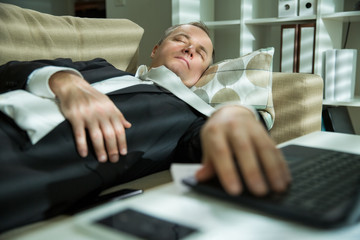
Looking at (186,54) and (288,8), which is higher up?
(288,8)

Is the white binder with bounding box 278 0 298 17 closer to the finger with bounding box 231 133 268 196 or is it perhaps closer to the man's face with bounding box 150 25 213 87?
the man's face with bounding box 150 25 213 87

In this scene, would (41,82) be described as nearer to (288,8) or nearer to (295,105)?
(295,105)

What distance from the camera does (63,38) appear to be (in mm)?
1448

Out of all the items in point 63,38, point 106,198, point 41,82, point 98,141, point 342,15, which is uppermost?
point 342,15

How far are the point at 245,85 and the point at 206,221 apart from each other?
38.3 inches

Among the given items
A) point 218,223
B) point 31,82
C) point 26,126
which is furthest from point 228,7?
point 218,223

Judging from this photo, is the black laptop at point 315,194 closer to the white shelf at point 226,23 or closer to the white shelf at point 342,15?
the white shelf at point 342,15

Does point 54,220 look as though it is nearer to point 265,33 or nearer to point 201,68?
point 201,68

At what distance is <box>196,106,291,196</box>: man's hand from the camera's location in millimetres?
417

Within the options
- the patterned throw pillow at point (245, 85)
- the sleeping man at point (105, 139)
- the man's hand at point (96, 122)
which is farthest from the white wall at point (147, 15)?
the man's hand at point (96, 122)

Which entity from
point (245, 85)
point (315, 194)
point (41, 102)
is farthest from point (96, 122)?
point (245, 85)

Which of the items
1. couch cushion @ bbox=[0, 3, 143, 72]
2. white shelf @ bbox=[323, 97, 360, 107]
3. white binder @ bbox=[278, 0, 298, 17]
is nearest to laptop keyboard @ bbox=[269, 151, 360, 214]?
couch cushion @ bbox=[0, 3, 143, 72]

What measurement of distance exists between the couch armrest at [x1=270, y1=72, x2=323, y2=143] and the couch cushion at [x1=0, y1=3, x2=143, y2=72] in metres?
0.70

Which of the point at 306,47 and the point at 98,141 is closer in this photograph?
the point at 98,141
